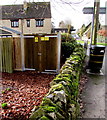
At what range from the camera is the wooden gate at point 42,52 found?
6032 millimetres

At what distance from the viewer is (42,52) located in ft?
20.3

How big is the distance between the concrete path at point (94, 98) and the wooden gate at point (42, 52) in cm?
202

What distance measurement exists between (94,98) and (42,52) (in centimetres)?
345

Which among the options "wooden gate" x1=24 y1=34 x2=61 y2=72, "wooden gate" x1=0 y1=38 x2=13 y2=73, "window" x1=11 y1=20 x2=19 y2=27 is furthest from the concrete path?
"window" x1=11 y1=20 x2=19 y2=27

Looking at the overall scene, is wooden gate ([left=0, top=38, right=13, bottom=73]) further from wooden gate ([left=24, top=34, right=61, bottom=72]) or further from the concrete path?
the concrete path

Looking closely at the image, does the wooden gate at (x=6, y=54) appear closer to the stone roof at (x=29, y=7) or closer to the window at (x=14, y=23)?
the stone roof at (x=29, y=7)

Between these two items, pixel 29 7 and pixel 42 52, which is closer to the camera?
pixel 42 52

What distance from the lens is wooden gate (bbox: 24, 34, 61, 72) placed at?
6.03 m

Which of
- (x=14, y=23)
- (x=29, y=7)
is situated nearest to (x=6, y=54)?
(x=29, y=7)

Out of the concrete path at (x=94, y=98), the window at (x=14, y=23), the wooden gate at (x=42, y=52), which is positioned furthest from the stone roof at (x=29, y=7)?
the concrete path at (x=94, y=98)

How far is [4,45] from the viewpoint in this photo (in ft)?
19.8

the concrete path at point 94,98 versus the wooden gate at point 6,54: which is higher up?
the wooden gate at point 6,54

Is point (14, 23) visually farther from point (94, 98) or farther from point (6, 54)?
point (94, 98)

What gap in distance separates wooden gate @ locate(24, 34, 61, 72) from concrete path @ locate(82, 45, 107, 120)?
6.61ft
